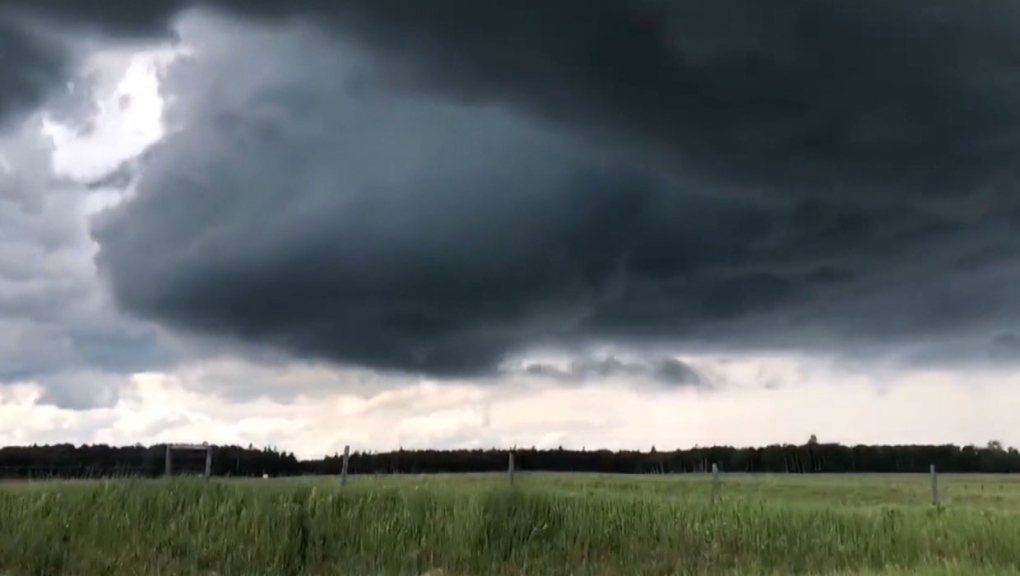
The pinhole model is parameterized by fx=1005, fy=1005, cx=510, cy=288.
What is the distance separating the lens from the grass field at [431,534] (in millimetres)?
21047

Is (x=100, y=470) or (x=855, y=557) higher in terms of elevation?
(x=100, y=470)

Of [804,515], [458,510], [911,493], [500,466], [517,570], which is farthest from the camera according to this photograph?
[500,466]

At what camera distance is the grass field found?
69.1 ft

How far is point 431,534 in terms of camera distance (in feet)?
75.0

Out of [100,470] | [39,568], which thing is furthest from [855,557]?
[100,470]

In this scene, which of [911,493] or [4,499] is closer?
[4,499]

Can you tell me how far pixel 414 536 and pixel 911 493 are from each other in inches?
1313

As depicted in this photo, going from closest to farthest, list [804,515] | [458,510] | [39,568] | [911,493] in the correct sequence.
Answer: [39,568] → [458,510] → [804,515] → [911,493]

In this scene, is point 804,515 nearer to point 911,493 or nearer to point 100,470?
point 100,470

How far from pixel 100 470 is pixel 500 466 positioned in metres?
75.4

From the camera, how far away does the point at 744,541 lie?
956 inches

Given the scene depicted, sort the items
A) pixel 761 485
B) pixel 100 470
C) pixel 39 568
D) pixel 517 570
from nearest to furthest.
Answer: pixel 39 568
pixel 517 570
pixel 100 470
pixel 761 485

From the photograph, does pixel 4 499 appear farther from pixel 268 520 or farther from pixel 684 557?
pixel 684 557

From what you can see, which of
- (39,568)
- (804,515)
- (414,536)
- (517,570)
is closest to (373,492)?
(414,536)
